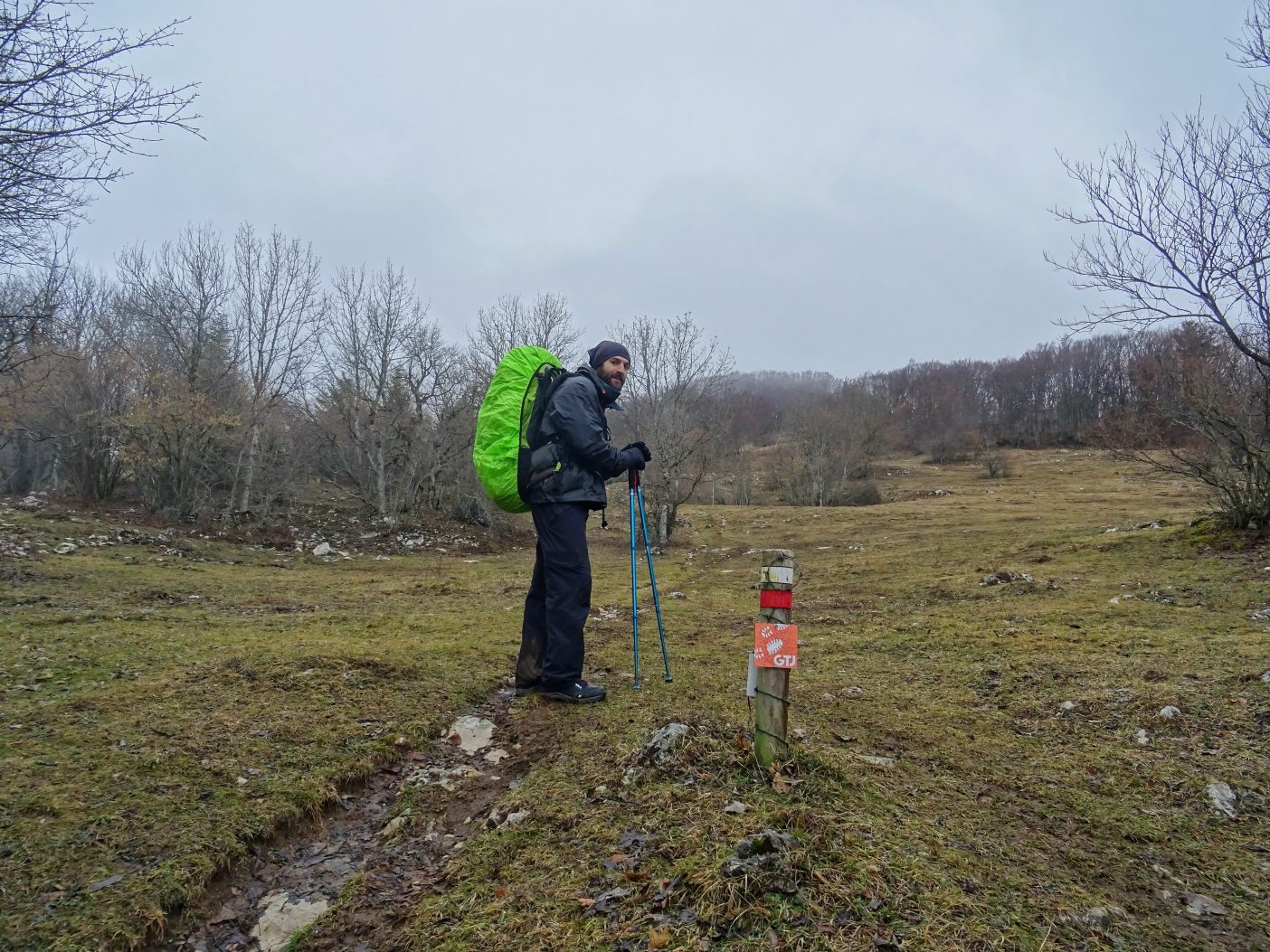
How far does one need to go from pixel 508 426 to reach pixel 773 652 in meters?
2.68

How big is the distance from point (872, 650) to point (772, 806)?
4.66 m

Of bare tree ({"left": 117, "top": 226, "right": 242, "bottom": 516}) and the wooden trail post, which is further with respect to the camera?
bare tree ({"left": 117, "top": 226, "right": 242, "bottom": 516})

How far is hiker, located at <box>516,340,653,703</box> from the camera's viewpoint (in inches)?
185

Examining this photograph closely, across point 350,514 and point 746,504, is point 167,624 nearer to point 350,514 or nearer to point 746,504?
point 350,514

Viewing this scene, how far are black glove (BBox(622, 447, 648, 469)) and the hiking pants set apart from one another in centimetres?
44

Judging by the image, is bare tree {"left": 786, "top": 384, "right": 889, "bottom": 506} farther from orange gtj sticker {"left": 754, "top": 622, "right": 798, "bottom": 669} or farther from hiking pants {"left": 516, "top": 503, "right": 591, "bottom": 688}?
orange gtj sticker {"left": 754, "top": 622, "right": 798, "bottom": 669}

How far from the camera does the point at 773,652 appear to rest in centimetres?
297

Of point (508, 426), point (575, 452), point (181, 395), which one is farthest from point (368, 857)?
point (181, 395)

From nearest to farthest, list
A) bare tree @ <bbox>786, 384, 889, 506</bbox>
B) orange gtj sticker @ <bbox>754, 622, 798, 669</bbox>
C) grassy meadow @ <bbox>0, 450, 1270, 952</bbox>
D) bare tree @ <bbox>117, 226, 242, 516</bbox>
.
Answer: grassy meadow @ <bbox>0, 450, 1270, 952</bbox>, orange gtj sticker @ <bbox>754, 622, 798, 669</bbox>, bare tree @ <bbox>117, 226, 242, 516</bbox>, bare tree @ <bbox>786, 384, 889, 506</bbox>

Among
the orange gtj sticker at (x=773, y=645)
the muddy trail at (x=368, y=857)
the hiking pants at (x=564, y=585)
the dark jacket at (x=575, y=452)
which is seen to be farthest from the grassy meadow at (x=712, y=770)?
the dark jacket at (x=575, y=452)

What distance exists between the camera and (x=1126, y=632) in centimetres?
666

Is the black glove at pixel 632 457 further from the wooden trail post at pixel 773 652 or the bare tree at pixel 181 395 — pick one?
the bare tree at pixel 181 395

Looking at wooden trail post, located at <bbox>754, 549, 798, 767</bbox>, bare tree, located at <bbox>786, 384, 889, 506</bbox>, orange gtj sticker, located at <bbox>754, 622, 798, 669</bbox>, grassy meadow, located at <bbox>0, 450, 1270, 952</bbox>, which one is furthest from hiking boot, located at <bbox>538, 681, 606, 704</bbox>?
bare tree, located at <bbox>786, 384, 889, 506</bbox>

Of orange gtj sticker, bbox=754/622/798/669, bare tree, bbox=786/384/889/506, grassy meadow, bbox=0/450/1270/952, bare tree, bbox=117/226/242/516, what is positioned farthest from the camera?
bare tree, bbox=786/384/889/506
